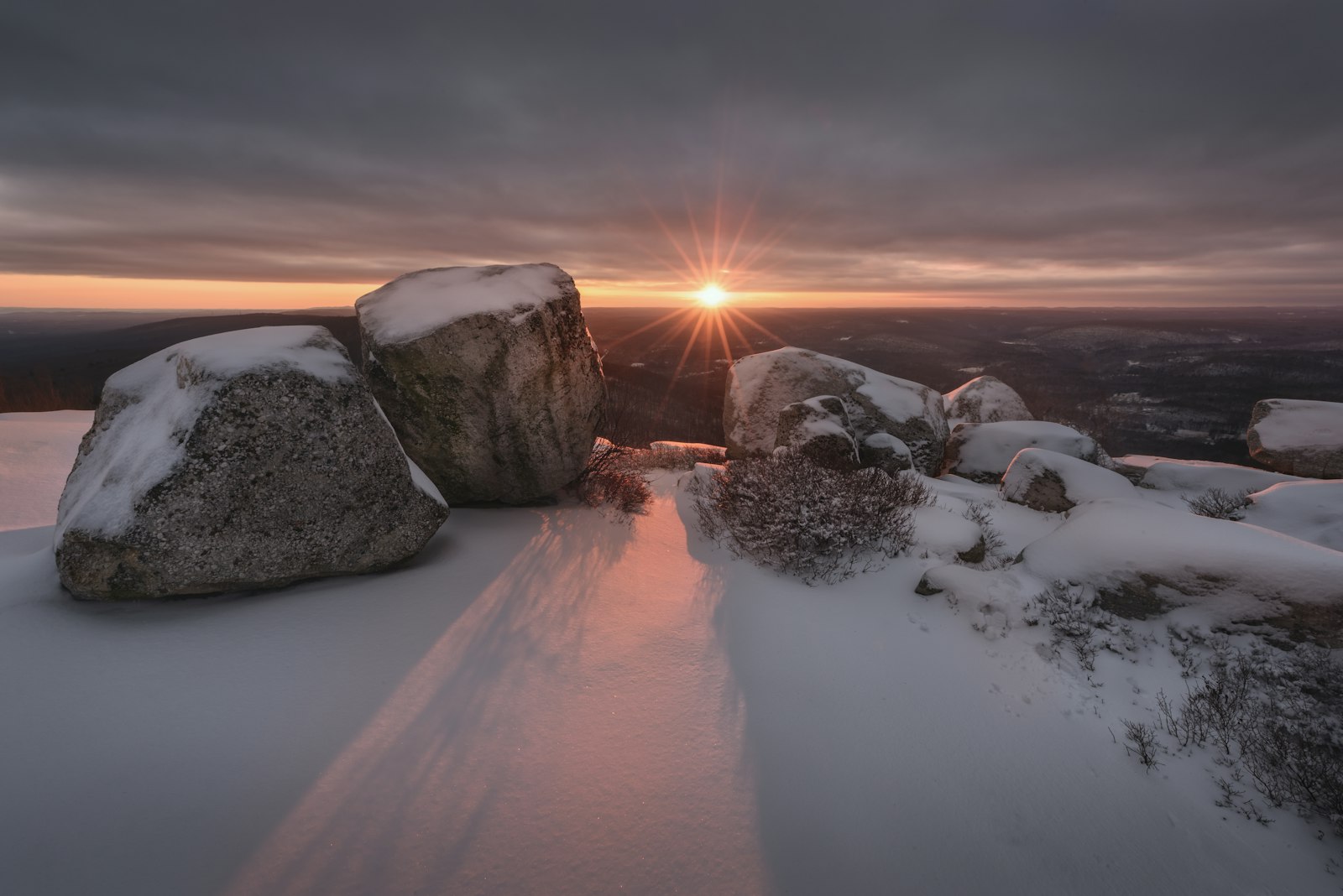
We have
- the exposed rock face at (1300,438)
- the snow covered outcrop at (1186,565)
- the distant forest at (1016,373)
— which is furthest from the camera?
the distant forest at (1016,373)

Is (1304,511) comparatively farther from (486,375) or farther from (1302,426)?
(486,375)

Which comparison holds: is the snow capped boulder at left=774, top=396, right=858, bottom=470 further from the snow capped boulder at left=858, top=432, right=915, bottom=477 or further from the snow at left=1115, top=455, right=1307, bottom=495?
the snow at left=1115, top=455, right=1307, bottom=495

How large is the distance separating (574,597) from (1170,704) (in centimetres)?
521

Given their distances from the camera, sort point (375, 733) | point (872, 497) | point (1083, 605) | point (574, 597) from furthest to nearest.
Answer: point (872, 497)
point (574, 597)
point (1083, 605)
point (375, 733)

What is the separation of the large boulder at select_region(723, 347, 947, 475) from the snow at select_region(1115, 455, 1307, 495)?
4.99 metres

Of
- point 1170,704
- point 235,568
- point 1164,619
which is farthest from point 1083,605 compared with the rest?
point 235,568

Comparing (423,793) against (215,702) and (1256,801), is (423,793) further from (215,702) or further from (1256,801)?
(1256,801)

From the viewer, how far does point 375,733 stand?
3.63 m

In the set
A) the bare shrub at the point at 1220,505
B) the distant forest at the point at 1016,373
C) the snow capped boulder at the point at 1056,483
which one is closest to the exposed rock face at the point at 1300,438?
the bare shrub at the point at 1220,505

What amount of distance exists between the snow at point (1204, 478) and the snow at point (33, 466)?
21.6 meters

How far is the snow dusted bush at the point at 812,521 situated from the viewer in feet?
20.8

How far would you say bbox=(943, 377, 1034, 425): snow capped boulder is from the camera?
21078 millimetres

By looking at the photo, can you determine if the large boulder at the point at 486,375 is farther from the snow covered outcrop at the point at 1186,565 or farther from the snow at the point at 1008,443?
the snow at the point at 1008,443

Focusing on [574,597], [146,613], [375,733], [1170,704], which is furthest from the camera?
[574,597]
